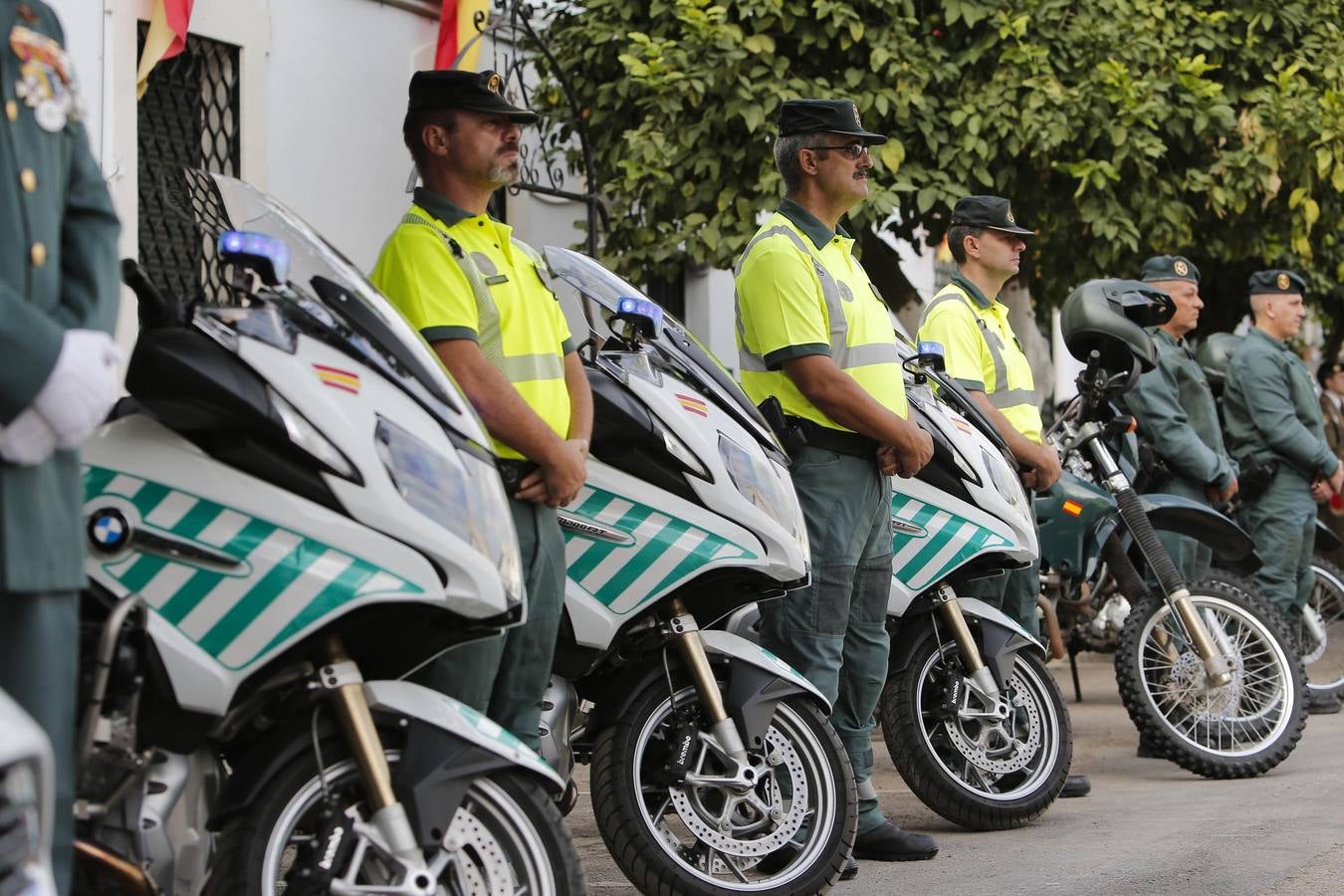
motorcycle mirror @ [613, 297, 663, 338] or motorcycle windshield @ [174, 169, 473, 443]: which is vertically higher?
motorcycle windshield @ [174, 169, 473, 443]

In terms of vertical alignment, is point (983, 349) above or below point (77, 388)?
below

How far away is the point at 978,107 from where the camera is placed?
33.2 feet

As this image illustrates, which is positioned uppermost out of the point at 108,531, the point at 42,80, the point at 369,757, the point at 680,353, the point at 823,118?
the point at 42,80

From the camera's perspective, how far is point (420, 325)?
453 cm

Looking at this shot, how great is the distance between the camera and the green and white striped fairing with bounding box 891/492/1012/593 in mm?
6266

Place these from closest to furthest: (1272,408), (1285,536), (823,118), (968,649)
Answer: (823,118) → (968,649) → (1285,536) → (1272,408)

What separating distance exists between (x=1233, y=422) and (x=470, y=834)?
7609 millimetres

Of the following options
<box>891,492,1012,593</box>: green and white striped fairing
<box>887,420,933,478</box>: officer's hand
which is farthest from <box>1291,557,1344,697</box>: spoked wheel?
<box>887,420,933,478</box>: officer's hand

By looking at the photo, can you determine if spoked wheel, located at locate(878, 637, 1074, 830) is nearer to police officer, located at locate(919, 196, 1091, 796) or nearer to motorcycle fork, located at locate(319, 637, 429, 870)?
police officer, located at locate(919, 196, 1091, 796)

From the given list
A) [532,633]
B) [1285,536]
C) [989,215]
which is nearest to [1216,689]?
[989,215]

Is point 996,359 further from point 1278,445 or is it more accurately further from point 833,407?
point 1278,445

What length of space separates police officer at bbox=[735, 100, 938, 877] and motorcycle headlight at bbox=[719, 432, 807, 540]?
0.61m

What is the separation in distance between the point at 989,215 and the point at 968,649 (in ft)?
6.19

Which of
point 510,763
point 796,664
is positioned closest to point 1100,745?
point 796,664
